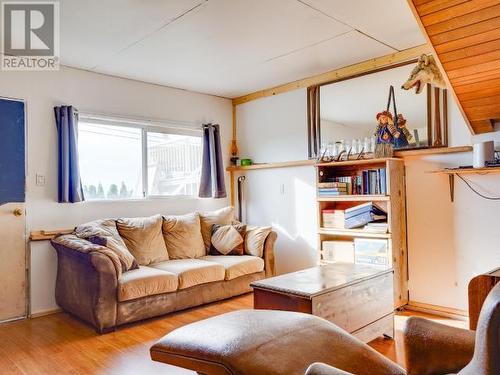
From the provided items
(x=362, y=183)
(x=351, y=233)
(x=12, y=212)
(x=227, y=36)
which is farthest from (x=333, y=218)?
(x=12, y=212)

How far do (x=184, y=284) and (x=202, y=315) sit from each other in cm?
32

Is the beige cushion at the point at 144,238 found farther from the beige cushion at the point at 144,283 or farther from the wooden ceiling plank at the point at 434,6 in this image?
the wooden ceiling plank at the point at 434,6

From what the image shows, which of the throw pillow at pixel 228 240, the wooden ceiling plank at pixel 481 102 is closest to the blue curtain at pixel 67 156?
the throw pillow at pixel 228 240

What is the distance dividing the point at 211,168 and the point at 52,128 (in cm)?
189

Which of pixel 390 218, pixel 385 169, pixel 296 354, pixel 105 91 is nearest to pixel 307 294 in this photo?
pixel 296 354

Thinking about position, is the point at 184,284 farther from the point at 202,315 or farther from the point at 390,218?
the point at 390,218

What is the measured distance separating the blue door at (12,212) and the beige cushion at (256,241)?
219cm

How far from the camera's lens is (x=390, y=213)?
3.41 m

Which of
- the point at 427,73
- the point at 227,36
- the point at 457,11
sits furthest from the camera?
the point at 227,36

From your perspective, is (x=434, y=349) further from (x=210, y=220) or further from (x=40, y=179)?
(x=40, y=179)

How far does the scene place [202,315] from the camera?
3.51m

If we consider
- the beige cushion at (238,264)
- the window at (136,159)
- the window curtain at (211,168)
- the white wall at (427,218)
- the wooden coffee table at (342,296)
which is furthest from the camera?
the window curtain at (211,168)

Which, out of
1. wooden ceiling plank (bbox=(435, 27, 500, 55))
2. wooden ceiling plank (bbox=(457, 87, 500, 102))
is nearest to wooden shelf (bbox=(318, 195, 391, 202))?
wooden ceiling plank (bbox=(457, 87, 500, 102))

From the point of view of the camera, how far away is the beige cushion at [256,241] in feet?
13.9
